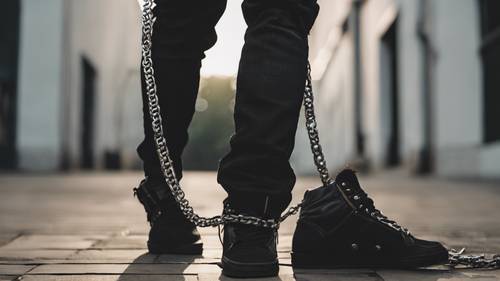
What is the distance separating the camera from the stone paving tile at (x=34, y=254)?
170cm

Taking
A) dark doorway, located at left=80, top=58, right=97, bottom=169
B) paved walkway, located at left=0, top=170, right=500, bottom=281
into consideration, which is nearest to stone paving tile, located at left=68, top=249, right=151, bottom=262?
paved walkway, located at left=0, top=170, right=500, bottom=281

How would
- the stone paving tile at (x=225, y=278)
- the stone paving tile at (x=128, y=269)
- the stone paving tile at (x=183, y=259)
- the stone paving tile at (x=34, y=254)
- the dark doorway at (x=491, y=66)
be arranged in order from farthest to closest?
the dark doorway at (x=491, y=66) → the stone paving tile at (x=34, y=254) → the stone paving tile at (x=183, y=259) → the stone paving tile at (x=128, y=269) → the stone paving tile at (x=225, y=278)

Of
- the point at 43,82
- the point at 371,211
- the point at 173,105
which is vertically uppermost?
the point at 43,82

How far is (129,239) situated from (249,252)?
0.84 meters

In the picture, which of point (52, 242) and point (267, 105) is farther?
point (52, 242)

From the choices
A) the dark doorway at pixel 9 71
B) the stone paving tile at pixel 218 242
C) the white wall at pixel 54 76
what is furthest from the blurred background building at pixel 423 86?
the dark doorway at pixel 9 71

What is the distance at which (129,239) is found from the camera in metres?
2.12

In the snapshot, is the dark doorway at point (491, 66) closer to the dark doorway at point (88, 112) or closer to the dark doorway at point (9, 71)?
the dark doorway at point (9, 71)

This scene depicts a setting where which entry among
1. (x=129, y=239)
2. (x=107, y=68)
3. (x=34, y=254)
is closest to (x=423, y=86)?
(x=129, y=239)

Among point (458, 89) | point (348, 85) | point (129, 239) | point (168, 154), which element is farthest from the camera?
point (348, 85)

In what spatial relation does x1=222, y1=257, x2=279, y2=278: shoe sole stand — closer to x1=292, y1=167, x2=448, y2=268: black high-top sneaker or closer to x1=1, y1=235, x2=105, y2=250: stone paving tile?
x1=292, y1=167, x2=448, y2=268: black high-top sneaker

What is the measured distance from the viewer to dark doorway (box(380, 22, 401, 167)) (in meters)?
11.2

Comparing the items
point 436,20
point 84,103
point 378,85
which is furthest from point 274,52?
point 84,103

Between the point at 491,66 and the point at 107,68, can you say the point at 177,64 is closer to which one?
the point at 491,66
